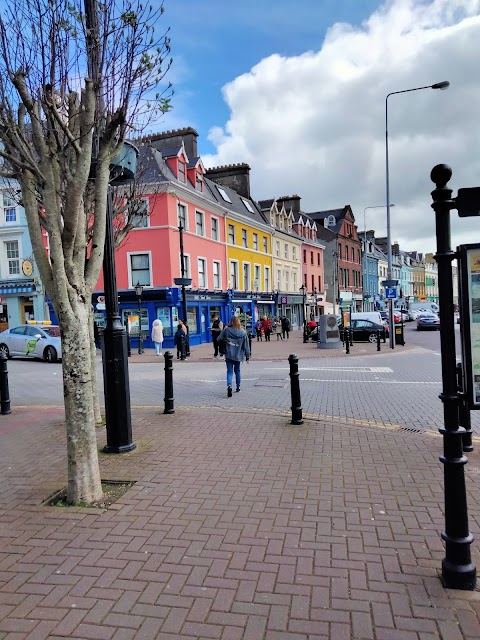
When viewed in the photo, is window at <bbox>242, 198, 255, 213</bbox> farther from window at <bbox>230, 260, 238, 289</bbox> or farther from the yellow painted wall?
window at <bbox>230, 260, 238, 289</bbox>

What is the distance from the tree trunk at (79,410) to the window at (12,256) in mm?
26766

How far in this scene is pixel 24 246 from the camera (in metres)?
27.8

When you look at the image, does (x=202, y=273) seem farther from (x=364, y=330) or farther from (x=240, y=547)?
(x=240, y=547)

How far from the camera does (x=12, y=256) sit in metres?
28.0

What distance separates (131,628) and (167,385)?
5.43m

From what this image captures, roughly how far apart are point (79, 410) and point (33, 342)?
16720mm

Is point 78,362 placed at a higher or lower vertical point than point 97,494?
higher

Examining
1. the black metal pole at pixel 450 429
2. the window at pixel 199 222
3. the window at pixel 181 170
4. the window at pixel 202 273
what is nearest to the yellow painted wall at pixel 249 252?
the window at pixel 202 273

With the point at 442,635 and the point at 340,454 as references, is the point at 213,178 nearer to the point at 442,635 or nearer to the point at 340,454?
the point at 340,454

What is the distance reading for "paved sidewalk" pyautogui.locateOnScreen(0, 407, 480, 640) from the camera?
2.56 meters

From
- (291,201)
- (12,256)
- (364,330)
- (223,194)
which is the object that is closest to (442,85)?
(364,330)

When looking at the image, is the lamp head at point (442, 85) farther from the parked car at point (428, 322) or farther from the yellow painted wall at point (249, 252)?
the parked car at point (428, 322)

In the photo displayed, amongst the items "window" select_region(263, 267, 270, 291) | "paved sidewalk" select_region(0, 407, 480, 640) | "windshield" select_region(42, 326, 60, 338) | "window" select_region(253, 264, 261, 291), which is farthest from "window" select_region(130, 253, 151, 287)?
"paved sidewalk" select_region(0, 407, 480, 640)

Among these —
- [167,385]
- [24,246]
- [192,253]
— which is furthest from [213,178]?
[167,385]
